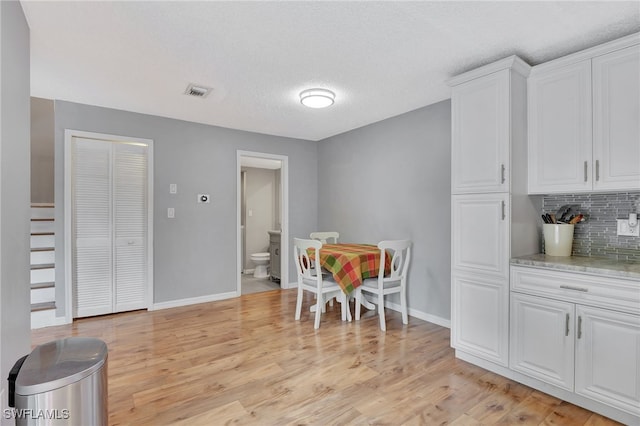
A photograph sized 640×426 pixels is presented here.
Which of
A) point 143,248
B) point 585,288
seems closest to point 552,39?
point 585,288

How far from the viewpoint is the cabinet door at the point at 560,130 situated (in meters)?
2.20

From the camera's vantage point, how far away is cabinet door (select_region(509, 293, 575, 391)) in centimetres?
204

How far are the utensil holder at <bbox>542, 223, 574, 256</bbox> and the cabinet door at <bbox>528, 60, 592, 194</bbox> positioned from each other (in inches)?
10.8

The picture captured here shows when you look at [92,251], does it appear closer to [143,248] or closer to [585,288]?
[143,248]

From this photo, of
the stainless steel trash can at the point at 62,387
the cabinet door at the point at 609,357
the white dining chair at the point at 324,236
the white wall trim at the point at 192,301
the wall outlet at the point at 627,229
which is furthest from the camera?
the white dining chair at the point at 324,236

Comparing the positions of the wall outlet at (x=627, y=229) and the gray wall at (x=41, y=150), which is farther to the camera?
the gray wall at (x=41, y=150)

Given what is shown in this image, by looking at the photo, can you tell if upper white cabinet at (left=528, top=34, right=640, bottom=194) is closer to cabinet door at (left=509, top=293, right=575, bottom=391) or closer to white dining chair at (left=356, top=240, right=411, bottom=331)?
cabinet door at (left=509, top=293, right=575, bottom=391)

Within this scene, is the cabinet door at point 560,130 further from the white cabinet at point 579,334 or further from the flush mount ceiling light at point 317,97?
the flush mount ceiling light at point 317,97

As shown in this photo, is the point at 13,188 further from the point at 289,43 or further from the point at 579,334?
the point at 579,334

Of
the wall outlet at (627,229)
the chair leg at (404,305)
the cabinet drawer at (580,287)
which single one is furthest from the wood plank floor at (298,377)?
the wall outlet at (627,229)

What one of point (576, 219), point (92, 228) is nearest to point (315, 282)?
point (576, 219)

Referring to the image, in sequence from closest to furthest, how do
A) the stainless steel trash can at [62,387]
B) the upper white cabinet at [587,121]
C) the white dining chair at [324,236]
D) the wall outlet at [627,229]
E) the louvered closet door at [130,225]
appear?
the stainless steel trash can at [62,387] → the upper white cabinet at [587,121] → the wall outlet at [627,229] → the louvered closet door at [130,225] → the white dining chair at [324,236]

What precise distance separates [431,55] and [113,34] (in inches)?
88.4

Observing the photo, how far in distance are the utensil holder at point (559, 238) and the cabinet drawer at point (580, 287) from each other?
1.26 feet
